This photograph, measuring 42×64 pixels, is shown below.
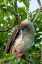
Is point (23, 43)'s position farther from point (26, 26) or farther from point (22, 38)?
point (26, 26)

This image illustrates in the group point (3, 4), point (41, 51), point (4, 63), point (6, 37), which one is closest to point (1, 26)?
point (6, 37)

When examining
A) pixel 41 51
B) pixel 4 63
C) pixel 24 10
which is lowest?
pixel 41 51

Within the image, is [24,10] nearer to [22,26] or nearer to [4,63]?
[22,26]

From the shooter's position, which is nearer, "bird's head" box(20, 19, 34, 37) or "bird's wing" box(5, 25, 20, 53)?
"bird's head" box(20, 19, 34, 37)

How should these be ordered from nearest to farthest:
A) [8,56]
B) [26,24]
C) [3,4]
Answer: [8,56]
[3,4]
[26,24]

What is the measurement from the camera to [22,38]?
8.86 ft

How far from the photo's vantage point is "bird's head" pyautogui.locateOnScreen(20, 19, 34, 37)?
2.60 m

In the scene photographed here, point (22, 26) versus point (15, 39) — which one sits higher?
point (22, 26)

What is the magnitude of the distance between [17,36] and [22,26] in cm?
19

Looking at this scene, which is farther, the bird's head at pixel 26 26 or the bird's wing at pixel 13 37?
the bird's wing at pixel 13 37

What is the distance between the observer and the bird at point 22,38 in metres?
2.63

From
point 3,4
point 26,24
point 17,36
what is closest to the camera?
point 3,4

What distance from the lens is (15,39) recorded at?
111 inches

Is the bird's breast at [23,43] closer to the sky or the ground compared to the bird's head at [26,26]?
closer to the ground
